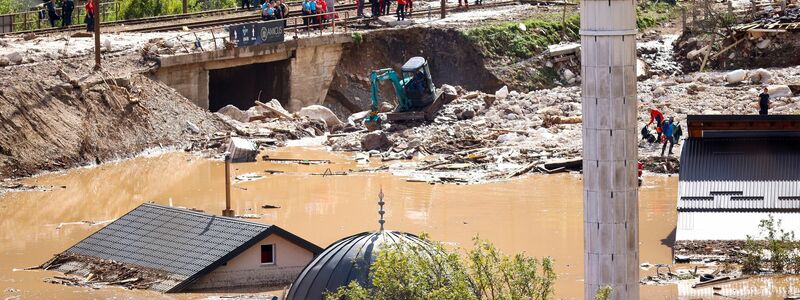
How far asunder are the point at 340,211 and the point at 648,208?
6.76 metres

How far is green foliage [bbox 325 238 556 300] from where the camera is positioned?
2317cm

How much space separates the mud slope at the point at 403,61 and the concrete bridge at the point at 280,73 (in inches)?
21.2

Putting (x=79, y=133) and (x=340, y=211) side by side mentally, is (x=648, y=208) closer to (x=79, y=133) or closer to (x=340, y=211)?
(x=340, y=211)

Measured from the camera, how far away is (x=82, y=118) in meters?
48.8

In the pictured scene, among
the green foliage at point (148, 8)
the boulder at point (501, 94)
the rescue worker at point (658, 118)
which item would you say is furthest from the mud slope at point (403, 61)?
the rescue worker at point (658, 118)

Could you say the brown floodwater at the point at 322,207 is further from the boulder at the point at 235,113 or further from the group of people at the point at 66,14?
the group of people at the point at 66,14

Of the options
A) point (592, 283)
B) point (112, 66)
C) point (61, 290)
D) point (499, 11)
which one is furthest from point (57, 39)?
point (592, 283)

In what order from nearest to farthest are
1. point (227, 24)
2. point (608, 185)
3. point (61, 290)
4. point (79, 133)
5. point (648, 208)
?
point (608, 185), point (61, 290), point (648, 208), point (79, 133), point (227, 24)

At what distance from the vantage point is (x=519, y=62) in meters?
60.6

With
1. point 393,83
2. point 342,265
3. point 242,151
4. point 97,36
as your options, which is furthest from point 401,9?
point 342,265

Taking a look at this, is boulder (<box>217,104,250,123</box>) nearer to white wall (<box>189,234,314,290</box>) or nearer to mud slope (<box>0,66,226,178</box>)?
mud slope (<box>0,66,226,178</box>)

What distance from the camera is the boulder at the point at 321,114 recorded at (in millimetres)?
54469

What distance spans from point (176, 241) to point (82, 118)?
15.7 meters

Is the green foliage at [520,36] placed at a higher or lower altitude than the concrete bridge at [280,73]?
higher
